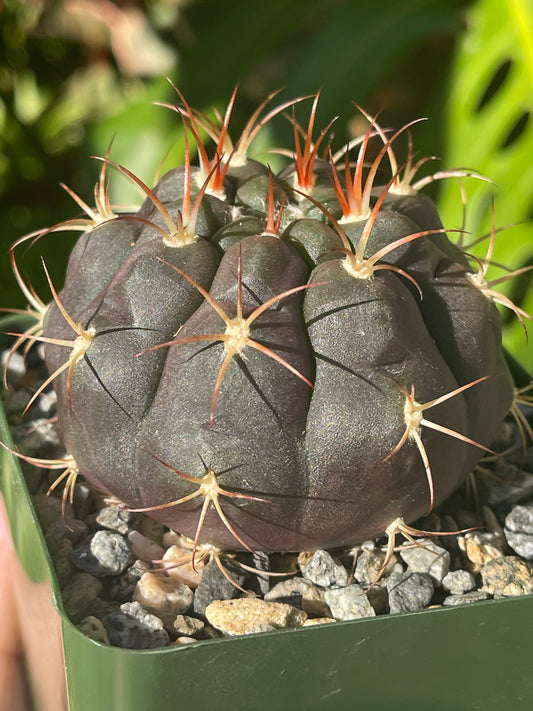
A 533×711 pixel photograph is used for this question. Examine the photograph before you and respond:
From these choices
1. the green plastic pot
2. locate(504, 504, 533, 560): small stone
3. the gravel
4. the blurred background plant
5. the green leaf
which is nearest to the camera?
the green plastic pot

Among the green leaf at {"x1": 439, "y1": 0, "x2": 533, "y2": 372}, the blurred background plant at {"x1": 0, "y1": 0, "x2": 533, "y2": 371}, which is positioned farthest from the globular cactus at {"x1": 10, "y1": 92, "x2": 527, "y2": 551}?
the green leaf at {"x1": 439, "y1": 0, "x2": 533, "y2": 372}

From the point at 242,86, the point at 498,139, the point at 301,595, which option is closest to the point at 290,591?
the point at 301,595

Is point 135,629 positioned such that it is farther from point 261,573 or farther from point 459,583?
point 459,583

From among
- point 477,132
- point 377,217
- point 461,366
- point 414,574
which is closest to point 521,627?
point 414,574

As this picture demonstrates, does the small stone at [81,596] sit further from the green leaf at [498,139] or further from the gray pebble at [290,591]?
the green leaf at [498,139]

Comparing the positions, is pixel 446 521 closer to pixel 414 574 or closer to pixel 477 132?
pixel 414 574

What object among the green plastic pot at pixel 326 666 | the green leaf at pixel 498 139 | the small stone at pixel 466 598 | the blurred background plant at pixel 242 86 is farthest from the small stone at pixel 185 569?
the green leaf at pixel 498 139

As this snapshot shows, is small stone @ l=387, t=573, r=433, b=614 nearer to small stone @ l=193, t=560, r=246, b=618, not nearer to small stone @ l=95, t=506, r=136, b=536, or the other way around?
small stone @ l=193, t=560, r=246, b=618
